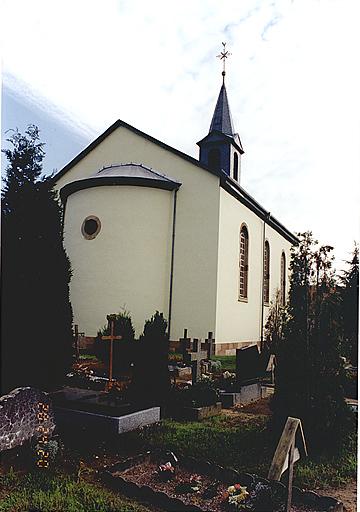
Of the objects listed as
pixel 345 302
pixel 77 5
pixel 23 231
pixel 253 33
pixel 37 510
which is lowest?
pixel 37 510

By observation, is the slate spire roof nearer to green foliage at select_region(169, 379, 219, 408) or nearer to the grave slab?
the grave slab

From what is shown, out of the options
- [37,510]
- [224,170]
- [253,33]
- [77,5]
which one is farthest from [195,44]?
[37,510]

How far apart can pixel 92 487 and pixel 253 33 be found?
239cm

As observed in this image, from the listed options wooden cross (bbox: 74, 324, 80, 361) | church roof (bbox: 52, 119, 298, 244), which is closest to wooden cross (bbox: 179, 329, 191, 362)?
wooden cross (bbox: 74, 324, 80, 361)

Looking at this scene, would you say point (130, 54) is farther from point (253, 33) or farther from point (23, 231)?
point (23, 231)

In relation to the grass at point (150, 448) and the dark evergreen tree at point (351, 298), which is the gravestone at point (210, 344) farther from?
the dark evergreen tree at point (351, 298)

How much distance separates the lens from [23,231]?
3178 millimetres

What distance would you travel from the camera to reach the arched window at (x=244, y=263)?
338 cm

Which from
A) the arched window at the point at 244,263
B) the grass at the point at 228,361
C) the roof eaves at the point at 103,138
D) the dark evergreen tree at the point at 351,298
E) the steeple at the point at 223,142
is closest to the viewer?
the dark evergreen tree at the point at 351,298

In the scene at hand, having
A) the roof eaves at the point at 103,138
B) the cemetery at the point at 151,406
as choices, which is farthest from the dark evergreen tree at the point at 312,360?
the roof eaves at the point at 103,138

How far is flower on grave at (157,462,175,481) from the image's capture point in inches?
86.5

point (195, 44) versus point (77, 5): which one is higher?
point (77, 5)

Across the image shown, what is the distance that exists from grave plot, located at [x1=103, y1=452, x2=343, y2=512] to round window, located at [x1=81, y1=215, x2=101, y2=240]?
165cm

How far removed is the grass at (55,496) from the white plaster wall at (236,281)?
1541mm
